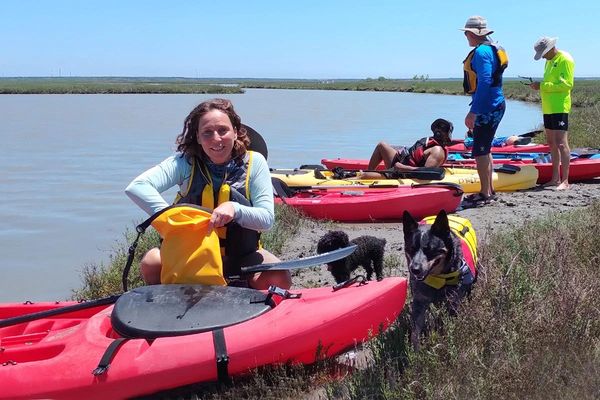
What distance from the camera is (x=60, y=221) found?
26.9 ft

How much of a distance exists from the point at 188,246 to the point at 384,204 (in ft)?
13.3

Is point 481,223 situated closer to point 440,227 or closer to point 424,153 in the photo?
point 424,153

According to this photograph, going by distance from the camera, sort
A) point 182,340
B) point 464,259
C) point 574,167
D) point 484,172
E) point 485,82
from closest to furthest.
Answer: point 182,340
point 464,259
point 485,82
point 484,172
point 574,167

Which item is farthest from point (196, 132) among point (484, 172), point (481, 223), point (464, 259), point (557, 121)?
point (557, 121)

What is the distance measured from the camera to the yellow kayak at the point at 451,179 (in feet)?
25.8

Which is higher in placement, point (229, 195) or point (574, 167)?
point (229, 195)

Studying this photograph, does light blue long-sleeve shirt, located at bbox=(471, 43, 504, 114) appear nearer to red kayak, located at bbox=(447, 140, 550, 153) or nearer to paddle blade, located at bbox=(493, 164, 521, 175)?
paddle blade, located at bbox=(493, 164, 521, 175)

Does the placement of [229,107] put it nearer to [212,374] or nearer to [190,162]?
[190,162]

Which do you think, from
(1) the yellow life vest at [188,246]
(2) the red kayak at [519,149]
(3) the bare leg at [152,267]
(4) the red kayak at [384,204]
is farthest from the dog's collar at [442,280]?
(2) the red kayak at [519,149]

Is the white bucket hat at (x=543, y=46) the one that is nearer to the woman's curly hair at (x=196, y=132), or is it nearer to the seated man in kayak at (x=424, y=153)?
the seated man in kayak at (x=424, y=153)

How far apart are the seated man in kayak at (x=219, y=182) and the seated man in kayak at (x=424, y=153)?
4401 mm

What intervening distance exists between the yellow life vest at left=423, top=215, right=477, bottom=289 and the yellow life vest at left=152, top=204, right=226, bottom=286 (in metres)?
1.11

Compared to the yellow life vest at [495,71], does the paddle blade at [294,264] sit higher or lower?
lower

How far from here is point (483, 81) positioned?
23.5 feet
